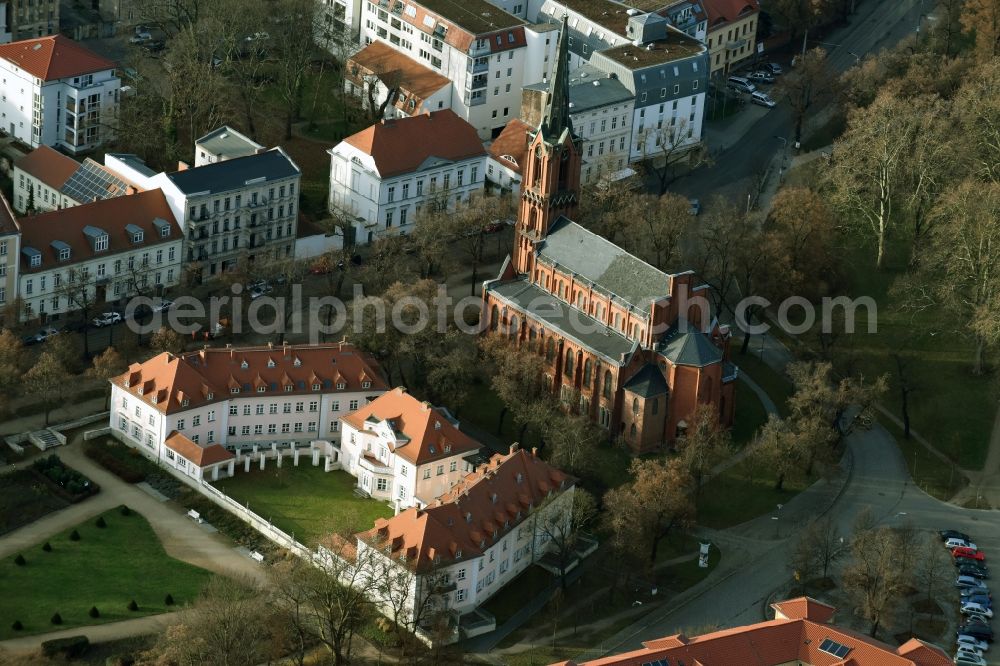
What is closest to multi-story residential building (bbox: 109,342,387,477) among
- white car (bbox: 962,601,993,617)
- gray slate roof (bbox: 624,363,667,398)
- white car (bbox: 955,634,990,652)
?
gray slate roof (bbox: 624,363,667,398)

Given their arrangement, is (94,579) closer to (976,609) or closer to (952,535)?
(976,609)

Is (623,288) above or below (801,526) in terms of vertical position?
above

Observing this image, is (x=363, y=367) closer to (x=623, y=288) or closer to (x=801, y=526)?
(x=623, y=288)

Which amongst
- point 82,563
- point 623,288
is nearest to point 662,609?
point 623,288

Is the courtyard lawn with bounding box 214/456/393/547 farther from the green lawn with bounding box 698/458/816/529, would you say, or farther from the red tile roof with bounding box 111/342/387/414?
the green lawn with bounding box 698/458/816/529

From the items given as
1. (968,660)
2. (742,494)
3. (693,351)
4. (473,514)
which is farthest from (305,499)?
(968,660)
